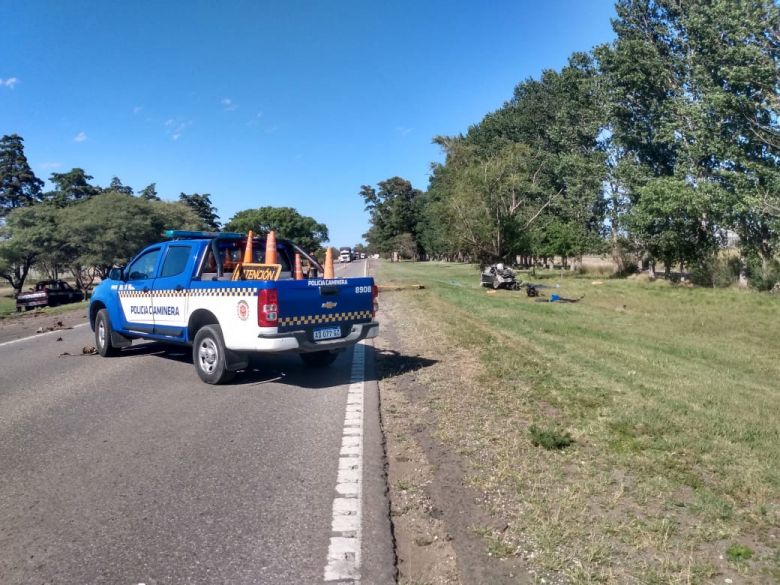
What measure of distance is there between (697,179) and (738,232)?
10.9ft

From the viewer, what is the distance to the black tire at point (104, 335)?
421 inches

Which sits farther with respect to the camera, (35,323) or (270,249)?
(35,323)

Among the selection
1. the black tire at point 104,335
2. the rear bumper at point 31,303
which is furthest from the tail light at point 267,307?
the rear bumper at point 31,303

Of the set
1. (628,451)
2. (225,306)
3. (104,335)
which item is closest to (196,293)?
(225,306)

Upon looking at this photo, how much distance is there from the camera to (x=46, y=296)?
3047 centimetres

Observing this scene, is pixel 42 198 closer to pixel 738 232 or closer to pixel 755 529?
pixel 738 232

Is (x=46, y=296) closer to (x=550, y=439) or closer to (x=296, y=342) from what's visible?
(x=296, y=342)

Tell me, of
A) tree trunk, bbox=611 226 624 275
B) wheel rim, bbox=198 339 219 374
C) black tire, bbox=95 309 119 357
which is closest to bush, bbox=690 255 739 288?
tree trunk, bbox=611 226 624 275

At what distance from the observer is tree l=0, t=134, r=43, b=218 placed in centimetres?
6919

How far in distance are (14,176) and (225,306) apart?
7690cm

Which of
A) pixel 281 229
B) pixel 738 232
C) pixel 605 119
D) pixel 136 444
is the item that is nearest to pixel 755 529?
pixel 136 444

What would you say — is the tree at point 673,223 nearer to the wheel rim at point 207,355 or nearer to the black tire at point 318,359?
the black tire at point 318,359

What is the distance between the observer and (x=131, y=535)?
12.3 feet

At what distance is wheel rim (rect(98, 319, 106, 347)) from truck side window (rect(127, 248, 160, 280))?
1.26 m
